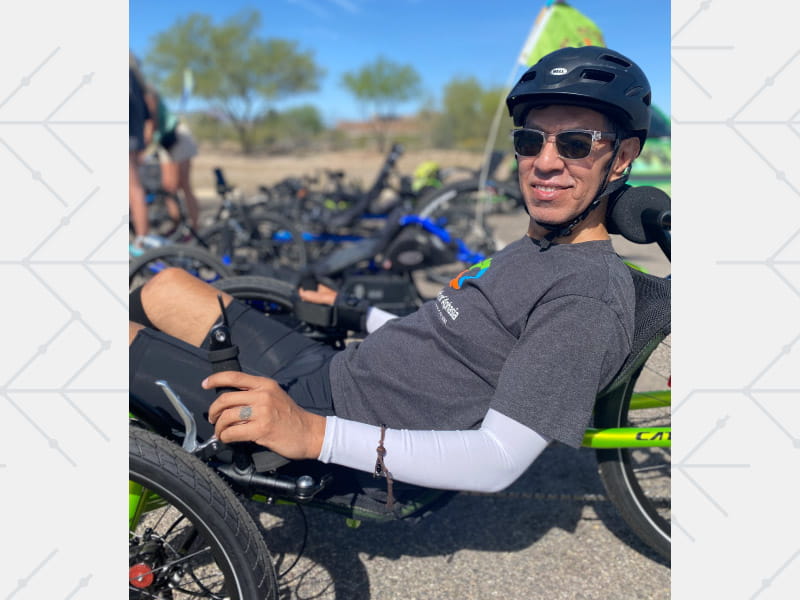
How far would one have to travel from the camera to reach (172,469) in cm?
140

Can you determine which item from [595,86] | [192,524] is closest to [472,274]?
[595,86]

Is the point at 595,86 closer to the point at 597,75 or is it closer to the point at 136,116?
the point at 597,75

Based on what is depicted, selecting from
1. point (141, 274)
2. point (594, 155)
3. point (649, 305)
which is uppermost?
point (594, 155)

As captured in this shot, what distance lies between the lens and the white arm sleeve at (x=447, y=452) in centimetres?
140

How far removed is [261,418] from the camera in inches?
56.0

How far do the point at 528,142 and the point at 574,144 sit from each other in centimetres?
12

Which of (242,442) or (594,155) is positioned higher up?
(594,155)

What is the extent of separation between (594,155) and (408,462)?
906 millimetres

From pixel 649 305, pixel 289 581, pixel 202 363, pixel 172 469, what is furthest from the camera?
pixel 289 581

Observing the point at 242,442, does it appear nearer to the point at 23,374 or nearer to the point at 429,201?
the point at 23,374

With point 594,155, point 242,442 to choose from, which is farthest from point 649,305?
point 242,442

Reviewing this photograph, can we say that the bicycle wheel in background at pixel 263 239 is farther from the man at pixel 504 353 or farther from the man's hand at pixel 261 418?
the man's hand at pixel 261 418
